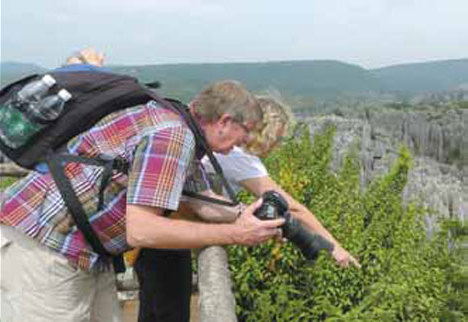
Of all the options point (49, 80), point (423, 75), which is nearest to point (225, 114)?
point (49, 80)

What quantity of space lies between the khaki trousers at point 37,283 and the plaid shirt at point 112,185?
0.04 meters

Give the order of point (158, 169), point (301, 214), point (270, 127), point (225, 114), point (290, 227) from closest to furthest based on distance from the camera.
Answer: point (158, 169)
point (225, 114)
point (290, 227)
point (270, 127)
point (301, 214)

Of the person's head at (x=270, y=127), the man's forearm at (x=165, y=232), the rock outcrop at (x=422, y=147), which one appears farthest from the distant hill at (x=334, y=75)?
the man's forearm at (x=165, y=232)

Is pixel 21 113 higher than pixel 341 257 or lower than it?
higher

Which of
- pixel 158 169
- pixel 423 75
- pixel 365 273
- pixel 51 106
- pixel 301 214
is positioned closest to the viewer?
pixel 158 169

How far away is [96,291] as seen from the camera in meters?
2.96

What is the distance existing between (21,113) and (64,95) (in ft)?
0.46

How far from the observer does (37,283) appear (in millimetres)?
2688

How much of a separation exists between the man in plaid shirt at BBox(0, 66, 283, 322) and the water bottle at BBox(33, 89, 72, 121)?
10 cm

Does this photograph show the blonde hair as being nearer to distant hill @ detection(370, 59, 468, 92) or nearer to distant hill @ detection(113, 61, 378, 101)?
distant hill @ detection(113, 61, 378, 101)

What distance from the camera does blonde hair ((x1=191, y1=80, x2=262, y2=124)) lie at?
2.65 m

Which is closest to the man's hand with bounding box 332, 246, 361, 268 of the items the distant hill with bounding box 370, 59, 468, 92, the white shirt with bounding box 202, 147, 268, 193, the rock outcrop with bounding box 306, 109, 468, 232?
the white shirt with bounding box 202, 147, 268, 193

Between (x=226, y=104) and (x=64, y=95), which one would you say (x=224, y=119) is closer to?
(x=226, y=104)

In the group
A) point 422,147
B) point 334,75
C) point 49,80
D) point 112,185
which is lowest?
point 334,75
